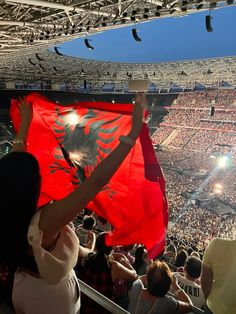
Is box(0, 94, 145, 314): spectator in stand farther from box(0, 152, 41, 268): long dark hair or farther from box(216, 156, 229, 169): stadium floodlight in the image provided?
box(216, 156, 229, 169): stadium floodlight

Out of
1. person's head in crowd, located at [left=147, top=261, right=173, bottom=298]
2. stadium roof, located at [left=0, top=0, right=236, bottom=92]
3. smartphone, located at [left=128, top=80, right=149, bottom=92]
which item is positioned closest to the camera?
smartphone, located at [left=128, top=80, right=149, bottom=92]

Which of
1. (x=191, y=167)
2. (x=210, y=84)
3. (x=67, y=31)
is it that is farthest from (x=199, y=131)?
(x=67, y=31)

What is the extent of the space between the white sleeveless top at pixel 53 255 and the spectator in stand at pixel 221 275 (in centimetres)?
106

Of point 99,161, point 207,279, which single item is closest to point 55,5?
point 99,161

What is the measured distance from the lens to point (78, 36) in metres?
14.0

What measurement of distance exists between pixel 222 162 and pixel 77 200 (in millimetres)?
31127

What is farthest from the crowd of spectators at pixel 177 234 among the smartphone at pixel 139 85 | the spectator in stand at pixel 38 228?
the smartphone at pixel 139 85

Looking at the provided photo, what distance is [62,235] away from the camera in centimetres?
170

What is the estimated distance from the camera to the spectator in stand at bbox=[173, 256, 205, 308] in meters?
3.58

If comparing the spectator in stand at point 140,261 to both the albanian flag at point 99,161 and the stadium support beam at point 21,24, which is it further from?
the stadium support beam at point 21,24

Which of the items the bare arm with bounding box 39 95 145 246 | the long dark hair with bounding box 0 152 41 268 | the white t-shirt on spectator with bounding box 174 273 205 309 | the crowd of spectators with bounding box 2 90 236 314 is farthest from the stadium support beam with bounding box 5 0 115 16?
the bare arm with bounding box 39 95 145 246

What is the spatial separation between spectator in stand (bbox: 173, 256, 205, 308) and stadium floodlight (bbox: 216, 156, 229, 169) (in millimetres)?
28025

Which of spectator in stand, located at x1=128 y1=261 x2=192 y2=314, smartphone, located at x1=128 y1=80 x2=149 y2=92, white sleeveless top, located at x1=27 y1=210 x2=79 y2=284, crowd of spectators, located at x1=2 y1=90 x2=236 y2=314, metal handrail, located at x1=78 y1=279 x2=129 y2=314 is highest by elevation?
smartphone, located at x1=128 y1=80 x2=149 y2=92

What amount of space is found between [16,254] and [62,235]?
23 centimetres
